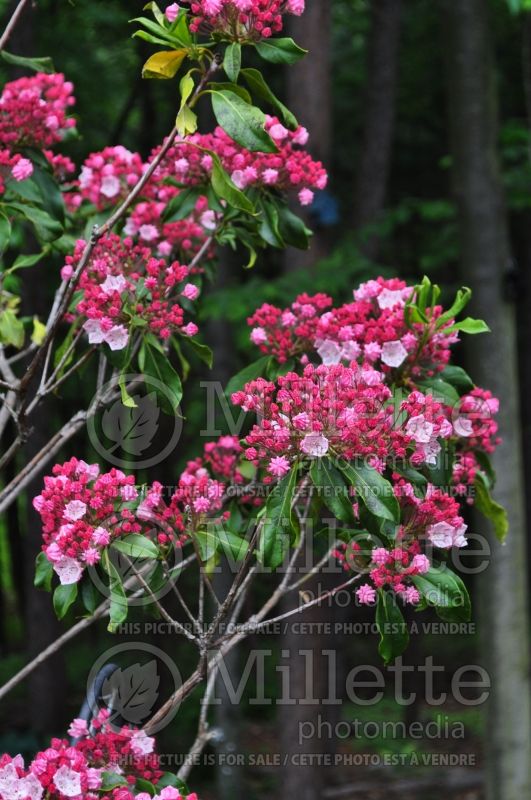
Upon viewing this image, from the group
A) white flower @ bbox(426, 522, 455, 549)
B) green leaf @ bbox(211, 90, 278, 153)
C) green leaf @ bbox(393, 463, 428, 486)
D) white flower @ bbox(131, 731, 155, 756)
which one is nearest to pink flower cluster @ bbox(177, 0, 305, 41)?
green leaf @ bbox(211, 90, 278, 153)

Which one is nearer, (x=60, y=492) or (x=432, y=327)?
(x=60, y=492)

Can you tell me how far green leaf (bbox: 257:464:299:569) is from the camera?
173 centimetres

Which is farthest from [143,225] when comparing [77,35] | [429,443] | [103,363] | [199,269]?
[77,35]

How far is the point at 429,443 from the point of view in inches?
76.0

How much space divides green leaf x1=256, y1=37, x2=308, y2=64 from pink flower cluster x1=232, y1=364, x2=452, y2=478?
0.56 meters

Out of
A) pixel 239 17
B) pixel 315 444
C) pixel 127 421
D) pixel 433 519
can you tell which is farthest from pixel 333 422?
pixel 127 421

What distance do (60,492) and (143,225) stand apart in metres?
0.91

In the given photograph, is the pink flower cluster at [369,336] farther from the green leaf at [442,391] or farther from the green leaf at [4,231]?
the green leaf at [4,231]

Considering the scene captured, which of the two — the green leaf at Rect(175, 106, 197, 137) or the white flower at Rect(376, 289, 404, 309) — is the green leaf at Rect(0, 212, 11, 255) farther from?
the white flower at Rect(376, 289, 404, 309)

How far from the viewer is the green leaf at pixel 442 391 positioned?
2102 millimetres

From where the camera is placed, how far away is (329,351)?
7.19 feet

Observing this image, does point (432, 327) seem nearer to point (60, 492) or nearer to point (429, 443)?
point (429, 443)

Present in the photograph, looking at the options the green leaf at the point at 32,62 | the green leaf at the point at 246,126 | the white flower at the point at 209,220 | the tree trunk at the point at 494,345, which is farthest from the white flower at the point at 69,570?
the tree trunk at the point at 494,345

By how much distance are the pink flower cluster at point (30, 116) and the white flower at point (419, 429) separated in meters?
1.19
